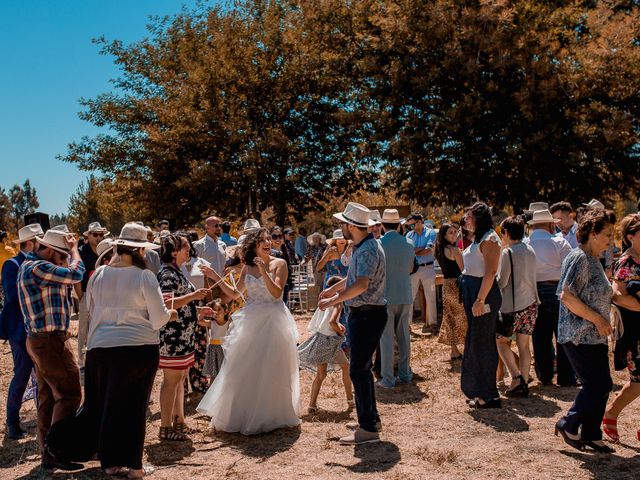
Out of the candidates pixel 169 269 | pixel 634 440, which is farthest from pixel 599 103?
pixel 169 269

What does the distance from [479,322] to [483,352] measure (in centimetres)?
31

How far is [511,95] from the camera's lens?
59.4 ft

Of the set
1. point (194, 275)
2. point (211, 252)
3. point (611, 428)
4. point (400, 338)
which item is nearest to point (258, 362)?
point (194, 275)

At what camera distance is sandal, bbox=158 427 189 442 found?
20.5 ft

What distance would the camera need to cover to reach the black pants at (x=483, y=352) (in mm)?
7027

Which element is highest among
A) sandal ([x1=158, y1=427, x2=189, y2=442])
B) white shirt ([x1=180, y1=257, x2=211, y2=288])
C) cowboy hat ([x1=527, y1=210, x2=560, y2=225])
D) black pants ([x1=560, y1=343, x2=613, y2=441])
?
cowboy hat ([x1=527, y1=210, x2=560, y2=225])

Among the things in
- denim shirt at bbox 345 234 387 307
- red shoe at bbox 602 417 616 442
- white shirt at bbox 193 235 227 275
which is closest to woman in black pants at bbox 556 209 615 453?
red shoe at bbox 602 417 616 442

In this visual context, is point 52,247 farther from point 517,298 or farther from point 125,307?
point 517,298

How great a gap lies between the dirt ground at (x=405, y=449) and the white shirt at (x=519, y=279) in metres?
1.03

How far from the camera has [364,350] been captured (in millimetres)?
5805

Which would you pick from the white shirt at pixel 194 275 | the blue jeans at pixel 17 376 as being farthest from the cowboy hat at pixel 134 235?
the white shirt at pixel 194 275

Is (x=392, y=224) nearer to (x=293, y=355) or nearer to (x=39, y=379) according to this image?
(x=293, y=355)

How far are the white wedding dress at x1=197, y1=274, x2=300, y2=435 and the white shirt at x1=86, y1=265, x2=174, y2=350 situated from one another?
150cm

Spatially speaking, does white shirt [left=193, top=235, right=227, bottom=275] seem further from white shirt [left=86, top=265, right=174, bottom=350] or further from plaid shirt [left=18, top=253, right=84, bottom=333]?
white shirt [left=86, top=265, right=174, bottom=350]
